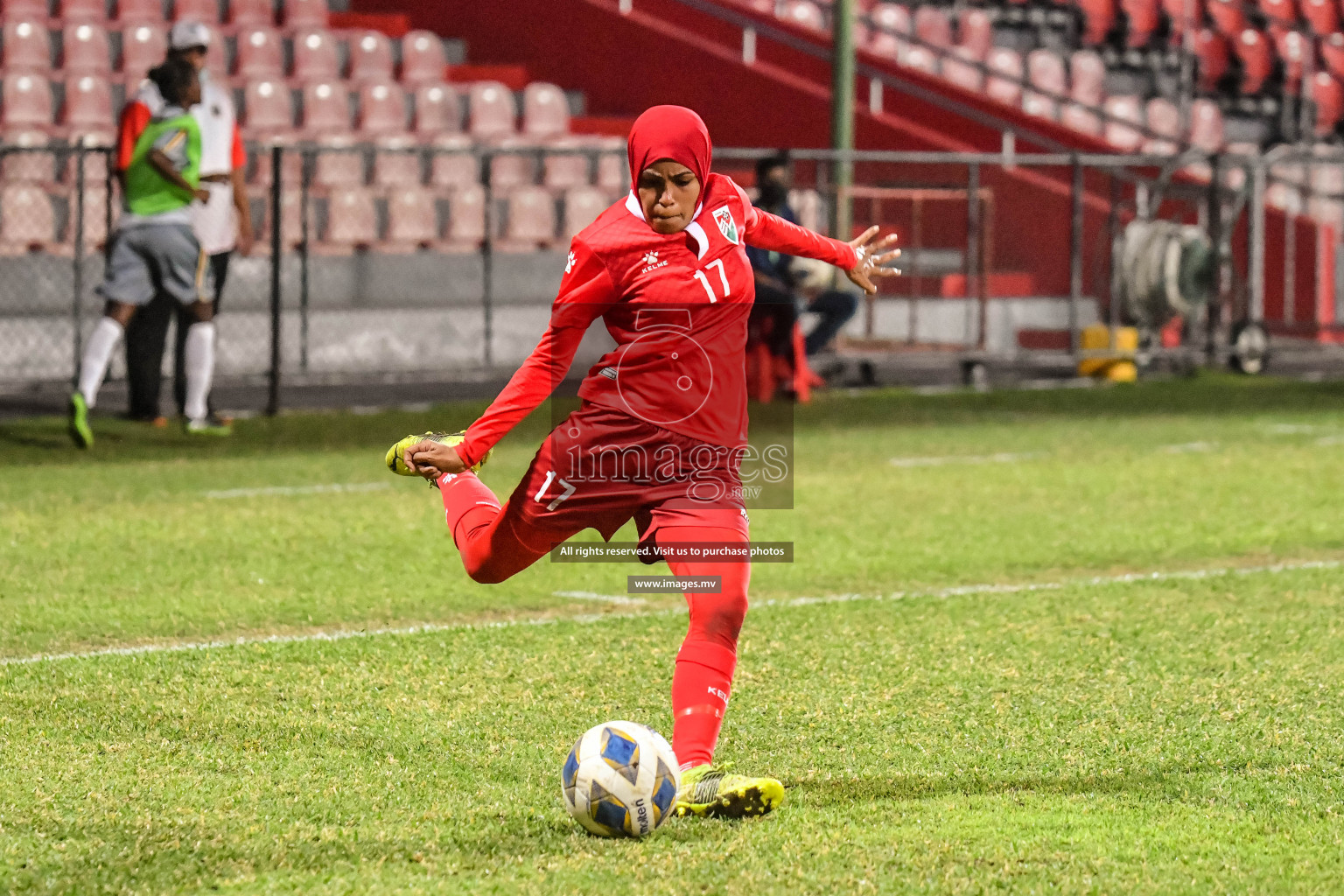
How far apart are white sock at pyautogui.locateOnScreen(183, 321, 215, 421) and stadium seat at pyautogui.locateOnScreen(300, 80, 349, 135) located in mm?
6194

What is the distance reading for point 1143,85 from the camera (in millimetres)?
25359

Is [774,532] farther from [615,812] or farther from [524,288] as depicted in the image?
[524,288]

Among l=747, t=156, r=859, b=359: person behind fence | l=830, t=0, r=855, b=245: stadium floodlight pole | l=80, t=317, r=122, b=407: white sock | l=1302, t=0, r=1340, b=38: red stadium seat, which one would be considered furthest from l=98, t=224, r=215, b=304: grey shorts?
l=1302, t=0, r=1340, b=38: red stadium seat

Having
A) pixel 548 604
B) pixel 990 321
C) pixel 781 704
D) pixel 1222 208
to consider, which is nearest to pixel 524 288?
pixel 990 321

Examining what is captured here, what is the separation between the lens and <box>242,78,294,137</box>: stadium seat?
59.8 feet

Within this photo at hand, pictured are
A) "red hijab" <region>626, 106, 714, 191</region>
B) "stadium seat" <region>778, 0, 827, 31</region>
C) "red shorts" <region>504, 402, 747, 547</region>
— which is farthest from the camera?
"stadium seat" <region>778, 0, 827, 31</region>

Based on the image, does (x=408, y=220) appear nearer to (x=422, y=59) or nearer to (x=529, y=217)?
(x=529, y=217)

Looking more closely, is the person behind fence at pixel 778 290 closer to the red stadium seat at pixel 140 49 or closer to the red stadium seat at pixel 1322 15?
the red stadium seat at pixel 140 49

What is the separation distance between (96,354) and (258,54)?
7.88 meters

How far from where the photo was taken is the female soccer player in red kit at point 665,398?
4699mm

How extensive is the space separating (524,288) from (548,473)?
12.5 m

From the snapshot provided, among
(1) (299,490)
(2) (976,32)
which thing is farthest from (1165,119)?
(1) (299,490)

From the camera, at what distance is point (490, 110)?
19.4 m

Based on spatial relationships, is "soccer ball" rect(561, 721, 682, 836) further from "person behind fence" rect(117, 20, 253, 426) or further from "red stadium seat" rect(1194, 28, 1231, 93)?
"red stadium seat" rect(1194, 28, 1231, 93)
